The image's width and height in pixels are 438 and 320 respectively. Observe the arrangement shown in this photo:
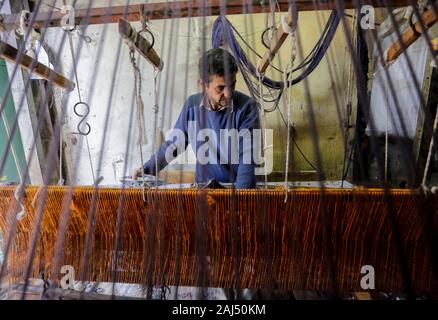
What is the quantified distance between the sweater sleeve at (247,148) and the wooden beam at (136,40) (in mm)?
738

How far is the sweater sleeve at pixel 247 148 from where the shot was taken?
155 cm

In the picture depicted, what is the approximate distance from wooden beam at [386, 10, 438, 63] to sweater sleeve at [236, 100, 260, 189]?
0.85 metres

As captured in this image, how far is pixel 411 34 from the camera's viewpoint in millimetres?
885

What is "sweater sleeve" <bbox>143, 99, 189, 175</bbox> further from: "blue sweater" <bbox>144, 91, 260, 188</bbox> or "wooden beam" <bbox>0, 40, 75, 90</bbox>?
"wooden beam" <bbox>0, 40, 75, 90</bbox>

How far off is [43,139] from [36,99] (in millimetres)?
365

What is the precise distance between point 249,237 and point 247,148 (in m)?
0.82

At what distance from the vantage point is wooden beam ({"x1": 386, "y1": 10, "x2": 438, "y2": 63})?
0.77 meters

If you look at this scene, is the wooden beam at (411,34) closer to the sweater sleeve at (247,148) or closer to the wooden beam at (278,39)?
the wooden beam at (278,39)

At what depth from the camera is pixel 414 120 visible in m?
1.66
